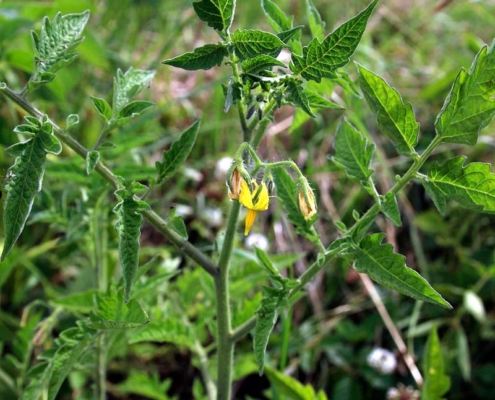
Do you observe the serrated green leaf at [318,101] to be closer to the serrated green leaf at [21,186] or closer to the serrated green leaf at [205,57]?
the serrated green leaf at [205,57]

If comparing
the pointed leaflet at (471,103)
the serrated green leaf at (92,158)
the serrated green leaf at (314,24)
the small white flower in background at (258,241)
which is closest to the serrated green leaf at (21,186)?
the serrated green leaf at (92,158)

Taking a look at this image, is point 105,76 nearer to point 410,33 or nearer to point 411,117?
point 410,33

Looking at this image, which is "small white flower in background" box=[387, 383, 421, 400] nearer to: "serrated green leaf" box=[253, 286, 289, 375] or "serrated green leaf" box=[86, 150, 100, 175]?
"serrated green leaf" box=[253, 286, 289, 375]

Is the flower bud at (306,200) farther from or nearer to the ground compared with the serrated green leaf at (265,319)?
farther from the ground

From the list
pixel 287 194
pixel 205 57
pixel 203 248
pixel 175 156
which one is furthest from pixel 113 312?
pixel 203 248

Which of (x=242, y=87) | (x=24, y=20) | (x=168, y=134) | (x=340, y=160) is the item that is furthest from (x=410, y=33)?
(x=242, y=87)
